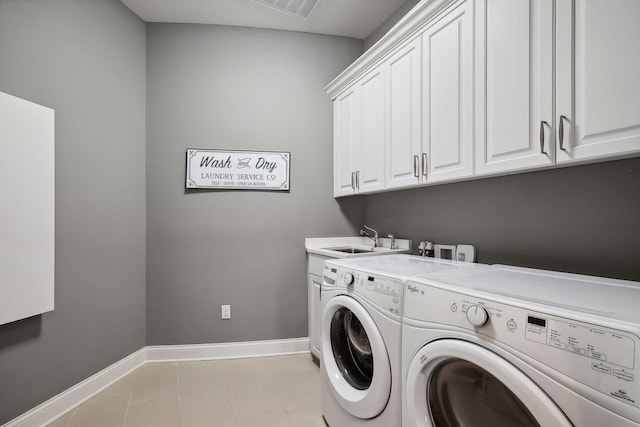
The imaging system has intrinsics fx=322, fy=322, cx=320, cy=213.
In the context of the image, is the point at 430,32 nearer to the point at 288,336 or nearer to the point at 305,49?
the point at 305,49

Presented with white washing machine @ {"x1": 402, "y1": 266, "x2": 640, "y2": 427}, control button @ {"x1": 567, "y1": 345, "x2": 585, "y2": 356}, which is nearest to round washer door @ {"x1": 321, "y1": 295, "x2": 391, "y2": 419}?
white washing machine @ {"x1": 402, "y1": 266, "x2": 640, "y2": 427}

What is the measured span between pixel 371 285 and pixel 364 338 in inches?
12.7

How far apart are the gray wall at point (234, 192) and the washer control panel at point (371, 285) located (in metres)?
1.18

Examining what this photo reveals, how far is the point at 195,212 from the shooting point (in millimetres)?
2717

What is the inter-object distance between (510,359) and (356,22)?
2.80m

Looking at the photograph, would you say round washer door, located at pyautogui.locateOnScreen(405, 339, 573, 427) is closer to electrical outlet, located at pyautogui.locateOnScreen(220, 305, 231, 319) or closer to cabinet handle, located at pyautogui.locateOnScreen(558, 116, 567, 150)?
cabinet handle, located at pyautogui.locateOnScreen(558, 116, 567, 150)

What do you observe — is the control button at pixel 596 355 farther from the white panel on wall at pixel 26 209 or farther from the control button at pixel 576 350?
the white panel on wall at pixel 26 209

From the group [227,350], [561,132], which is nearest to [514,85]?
[561,132]

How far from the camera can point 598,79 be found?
43.3 inches

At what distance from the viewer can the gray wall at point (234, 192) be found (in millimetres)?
2678

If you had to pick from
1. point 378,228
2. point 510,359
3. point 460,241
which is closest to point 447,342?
point 510,359

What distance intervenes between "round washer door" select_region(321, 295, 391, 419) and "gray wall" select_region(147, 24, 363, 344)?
46.3 inches

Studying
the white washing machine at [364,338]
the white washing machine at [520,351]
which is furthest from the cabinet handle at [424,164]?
the white washing machine at [520,351]

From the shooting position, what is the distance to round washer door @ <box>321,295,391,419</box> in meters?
1.32
